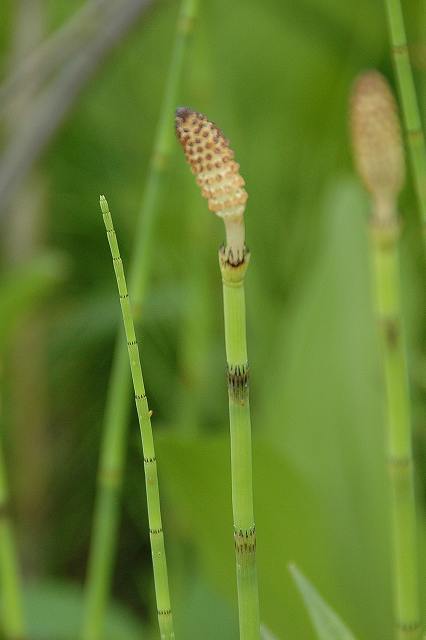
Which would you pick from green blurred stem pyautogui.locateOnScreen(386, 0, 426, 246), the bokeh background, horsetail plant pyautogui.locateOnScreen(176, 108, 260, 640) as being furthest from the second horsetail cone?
the bokeh background

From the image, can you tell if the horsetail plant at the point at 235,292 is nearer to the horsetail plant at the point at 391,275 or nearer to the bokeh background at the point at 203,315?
the horsetail plant at the point at 391,275

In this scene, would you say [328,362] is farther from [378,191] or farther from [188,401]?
[378,191]

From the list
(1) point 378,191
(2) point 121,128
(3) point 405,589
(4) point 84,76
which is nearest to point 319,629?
(3) point 405,589

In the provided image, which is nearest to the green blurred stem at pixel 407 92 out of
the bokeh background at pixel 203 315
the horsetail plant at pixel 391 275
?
the horsetail plant at pixel 391 275

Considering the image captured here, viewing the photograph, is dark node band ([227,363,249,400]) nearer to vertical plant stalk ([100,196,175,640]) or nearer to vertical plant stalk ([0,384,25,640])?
vertical plant stalk ([100,196,175,640])

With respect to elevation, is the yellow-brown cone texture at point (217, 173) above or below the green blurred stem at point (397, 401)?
above

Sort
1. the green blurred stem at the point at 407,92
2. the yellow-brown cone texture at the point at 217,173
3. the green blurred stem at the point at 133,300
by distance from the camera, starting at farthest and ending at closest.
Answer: the green blurred stem at the point at 133,300
the green blurred stem at the point at 407,92
the yellow-brown cone texture at the point at 217,173
